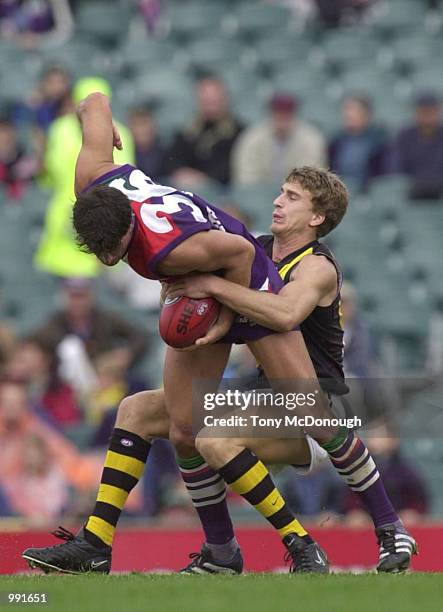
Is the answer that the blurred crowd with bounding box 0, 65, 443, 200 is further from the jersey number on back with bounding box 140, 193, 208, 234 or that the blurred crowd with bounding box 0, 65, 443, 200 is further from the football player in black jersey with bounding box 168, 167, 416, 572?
the jersey number on back with bounding box 140, 193, 208, 234

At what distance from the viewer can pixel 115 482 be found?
6.87 m

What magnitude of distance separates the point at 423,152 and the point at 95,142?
6701mm

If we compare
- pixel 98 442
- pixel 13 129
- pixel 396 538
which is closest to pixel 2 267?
pixel 13 129

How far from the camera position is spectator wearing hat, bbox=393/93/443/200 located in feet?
42.3

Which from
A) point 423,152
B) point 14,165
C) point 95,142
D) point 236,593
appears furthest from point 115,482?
point 14,165

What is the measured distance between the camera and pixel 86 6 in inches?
602

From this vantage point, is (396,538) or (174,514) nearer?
(396,538)

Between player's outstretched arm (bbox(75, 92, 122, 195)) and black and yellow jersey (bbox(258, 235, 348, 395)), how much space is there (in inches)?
39.0

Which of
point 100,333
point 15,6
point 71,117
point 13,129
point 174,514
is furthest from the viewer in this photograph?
point 15,6

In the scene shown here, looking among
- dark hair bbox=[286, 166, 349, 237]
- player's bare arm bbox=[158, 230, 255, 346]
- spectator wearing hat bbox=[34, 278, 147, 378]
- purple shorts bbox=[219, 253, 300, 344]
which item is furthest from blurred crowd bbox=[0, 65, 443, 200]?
player's bare arm bbox=[158, 230, 255, 346]

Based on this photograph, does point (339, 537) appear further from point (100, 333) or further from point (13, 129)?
point (13, 129)

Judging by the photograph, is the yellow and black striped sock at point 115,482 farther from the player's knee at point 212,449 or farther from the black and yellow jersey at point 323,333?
the black and yellow jersey at point 323,333

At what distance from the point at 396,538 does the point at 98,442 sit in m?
4.42

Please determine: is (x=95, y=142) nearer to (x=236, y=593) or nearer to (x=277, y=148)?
(x=236, y=593)
